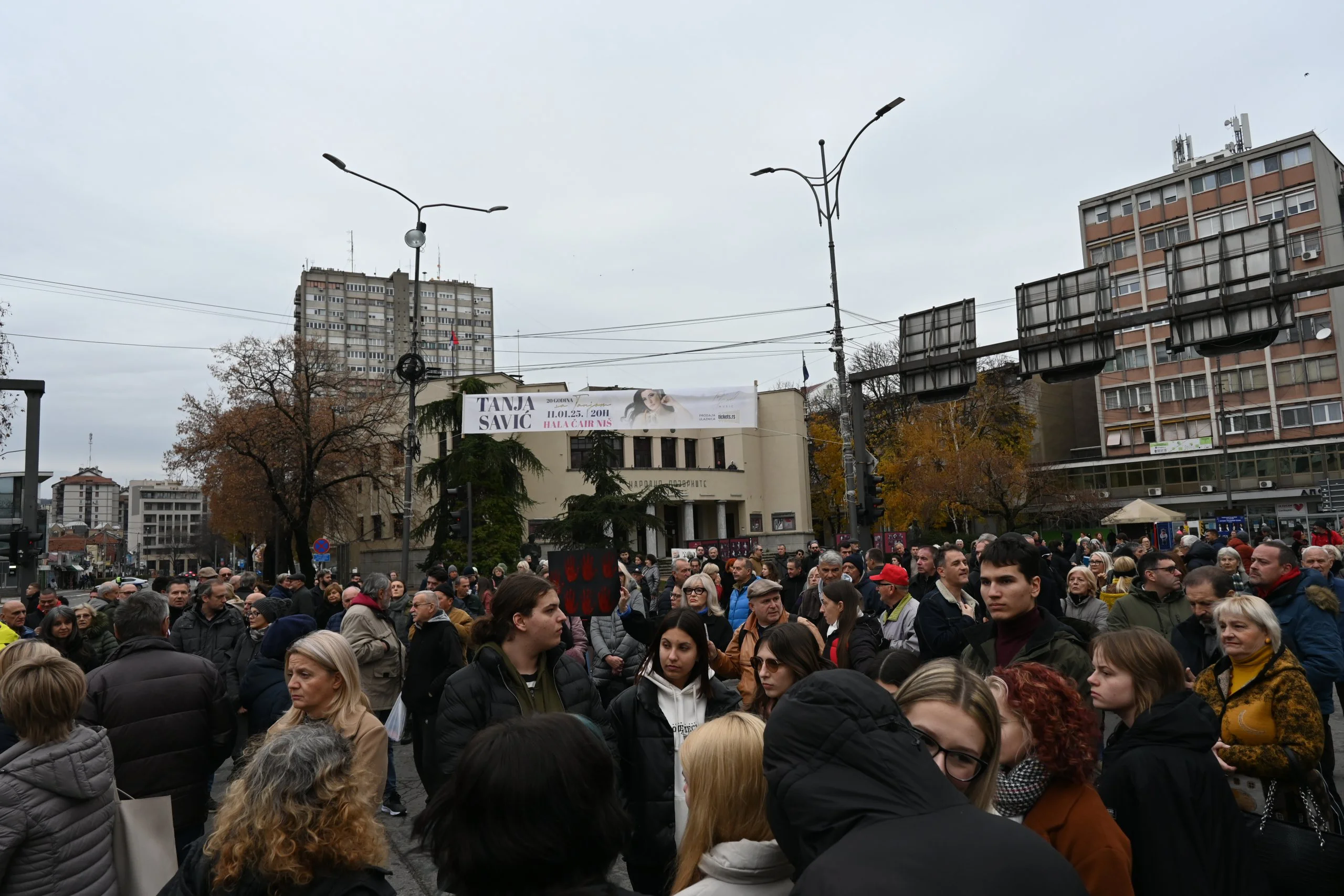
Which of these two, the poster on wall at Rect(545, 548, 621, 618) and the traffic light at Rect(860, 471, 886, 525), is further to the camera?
the traffic light at Rect(860, 471, 886, 525)

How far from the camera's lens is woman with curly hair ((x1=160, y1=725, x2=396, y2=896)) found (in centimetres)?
221

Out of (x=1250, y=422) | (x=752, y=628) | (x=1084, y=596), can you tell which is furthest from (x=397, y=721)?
(x=1250, y=422)

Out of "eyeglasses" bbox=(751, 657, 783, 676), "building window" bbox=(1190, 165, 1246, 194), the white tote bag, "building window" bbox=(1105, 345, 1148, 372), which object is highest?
"building window" bbox=(1190, 165, 1246, 194)

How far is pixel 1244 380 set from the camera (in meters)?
59.2

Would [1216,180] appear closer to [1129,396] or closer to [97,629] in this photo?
[1129,396]

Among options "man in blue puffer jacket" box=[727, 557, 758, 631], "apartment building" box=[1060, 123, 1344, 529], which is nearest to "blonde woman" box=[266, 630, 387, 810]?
"man in blue puffer jacket" box=[727, 557, 758, 631]

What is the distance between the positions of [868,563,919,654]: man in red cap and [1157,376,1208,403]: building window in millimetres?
62309

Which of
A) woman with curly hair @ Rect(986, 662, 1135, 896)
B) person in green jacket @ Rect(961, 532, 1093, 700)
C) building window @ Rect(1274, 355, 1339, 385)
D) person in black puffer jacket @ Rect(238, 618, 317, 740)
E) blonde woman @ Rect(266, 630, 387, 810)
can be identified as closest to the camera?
woman with curly hair @ Rect(986, 662, 1135, 896)

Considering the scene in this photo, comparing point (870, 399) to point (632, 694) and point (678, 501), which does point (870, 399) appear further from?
point (632, 694)

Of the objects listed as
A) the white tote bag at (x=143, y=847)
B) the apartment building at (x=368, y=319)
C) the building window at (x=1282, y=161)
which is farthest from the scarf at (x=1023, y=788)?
the apartment building at (x=368, y=319)

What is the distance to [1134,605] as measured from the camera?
7.51 meters

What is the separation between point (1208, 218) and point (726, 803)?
69.9 metres

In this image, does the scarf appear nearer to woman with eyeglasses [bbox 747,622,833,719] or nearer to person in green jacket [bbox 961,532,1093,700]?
woman with eyeglasses [bbox 747,622,833,719]

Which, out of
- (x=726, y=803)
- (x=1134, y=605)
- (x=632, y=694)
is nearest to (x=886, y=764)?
(x=726, y=803)
